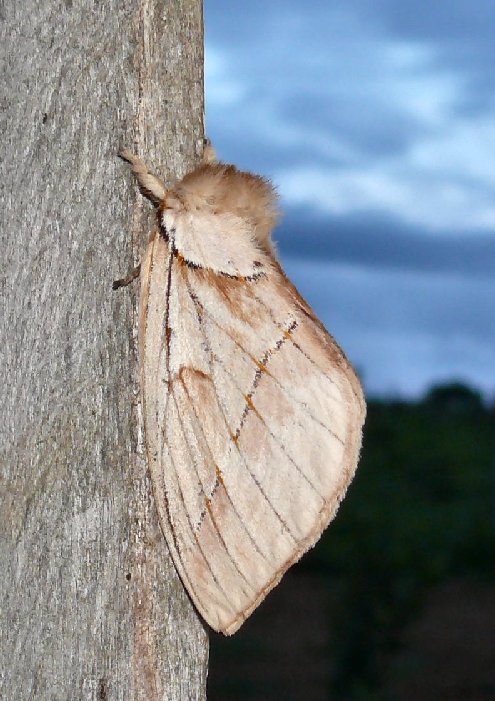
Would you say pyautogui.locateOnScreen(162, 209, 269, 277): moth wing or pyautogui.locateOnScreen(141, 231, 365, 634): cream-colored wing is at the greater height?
pyautogui.locateOnScreen(162, 209, 269, 277): moth wing

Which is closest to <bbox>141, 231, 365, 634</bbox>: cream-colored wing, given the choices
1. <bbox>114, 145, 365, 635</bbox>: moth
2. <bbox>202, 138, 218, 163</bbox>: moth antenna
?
<bbox>114, 145, 365, 635</bbox>: moth

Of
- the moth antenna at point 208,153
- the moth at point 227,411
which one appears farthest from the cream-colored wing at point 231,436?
the moth antenna at point 208,153

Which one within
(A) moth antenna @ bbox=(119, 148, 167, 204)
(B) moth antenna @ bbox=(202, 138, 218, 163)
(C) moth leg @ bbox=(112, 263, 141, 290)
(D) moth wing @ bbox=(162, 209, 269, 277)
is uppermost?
Answer: (B) moth antenna @ bbox=(202, 138, 218, 163)

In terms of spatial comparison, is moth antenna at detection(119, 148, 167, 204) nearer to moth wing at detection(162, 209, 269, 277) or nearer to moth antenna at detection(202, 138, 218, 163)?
moth wing at detection(162, 209, 269, 277)

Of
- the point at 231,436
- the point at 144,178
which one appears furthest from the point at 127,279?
the point at 231,436

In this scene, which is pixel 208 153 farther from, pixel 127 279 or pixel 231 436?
pixel 231 436

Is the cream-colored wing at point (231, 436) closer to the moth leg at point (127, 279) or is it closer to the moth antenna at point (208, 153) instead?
the moth leg at point (127, 279)

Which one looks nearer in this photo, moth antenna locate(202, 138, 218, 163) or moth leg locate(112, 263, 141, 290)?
moth leg locate(112, 263, 141, 290)

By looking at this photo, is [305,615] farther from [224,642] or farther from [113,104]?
[113,104]
